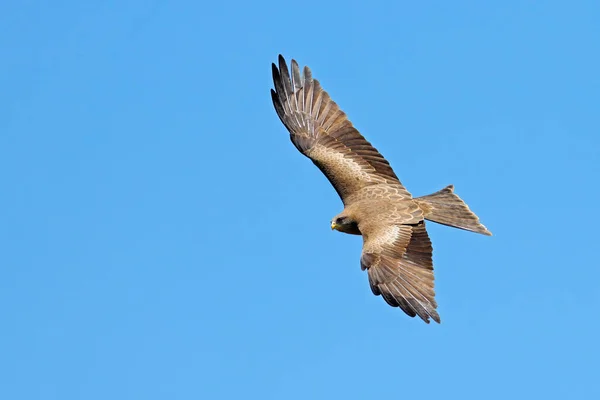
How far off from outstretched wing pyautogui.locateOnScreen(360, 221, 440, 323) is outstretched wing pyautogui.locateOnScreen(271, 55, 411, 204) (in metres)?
1.82

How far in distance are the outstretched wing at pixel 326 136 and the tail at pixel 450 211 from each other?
0.91 meters

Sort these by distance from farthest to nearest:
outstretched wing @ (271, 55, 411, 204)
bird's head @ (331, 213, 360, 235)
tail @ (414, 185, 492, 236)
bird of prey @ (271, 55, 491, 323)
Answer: outstretched wing @ (271, 55, 411, 204), bird's head @ (331, 213, 360, 235), tail @ (414, 185, 492, 236), bird of prey @ (271, 55, 491, 323)

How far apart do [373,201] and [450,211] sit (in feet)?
4.61

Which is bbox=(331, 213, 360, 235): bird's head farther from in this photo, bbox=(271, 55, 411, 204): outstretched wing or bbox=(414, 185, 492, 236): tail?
bbox=(414, 185, 492, 236): tail

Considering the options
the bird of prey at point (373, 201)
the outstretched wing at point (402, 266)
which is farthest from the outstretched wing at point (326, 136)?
the outstretched wing at point (402, 266)

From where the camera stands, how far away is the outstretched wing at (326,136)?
68.7 feet

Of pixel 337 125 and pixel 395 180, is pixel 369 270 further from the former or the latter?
pixel 337 125

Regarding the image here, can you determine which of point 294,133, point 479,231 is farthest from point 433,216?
point 294,133

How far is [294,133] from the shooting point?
22109 mm

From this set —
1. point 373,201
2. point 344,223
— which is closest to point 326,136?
point 373,201

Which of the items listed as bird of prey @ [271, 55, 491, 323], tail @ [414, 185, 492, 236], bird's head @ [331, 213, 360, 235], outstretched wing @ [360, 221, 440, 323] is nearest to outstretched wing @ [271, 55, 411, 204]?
bird of prey @ [271, 55, 491, 323]

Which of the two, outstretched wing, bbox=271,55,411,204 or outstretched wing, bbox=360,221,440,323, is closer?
outstretched wing, bbox=360,221,440,323

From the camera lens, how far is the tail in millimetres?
19608

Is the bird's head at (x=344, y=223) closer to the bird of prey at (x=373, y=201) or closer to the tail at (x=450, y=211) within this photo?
the bird of prey at (x=373, y=201)
